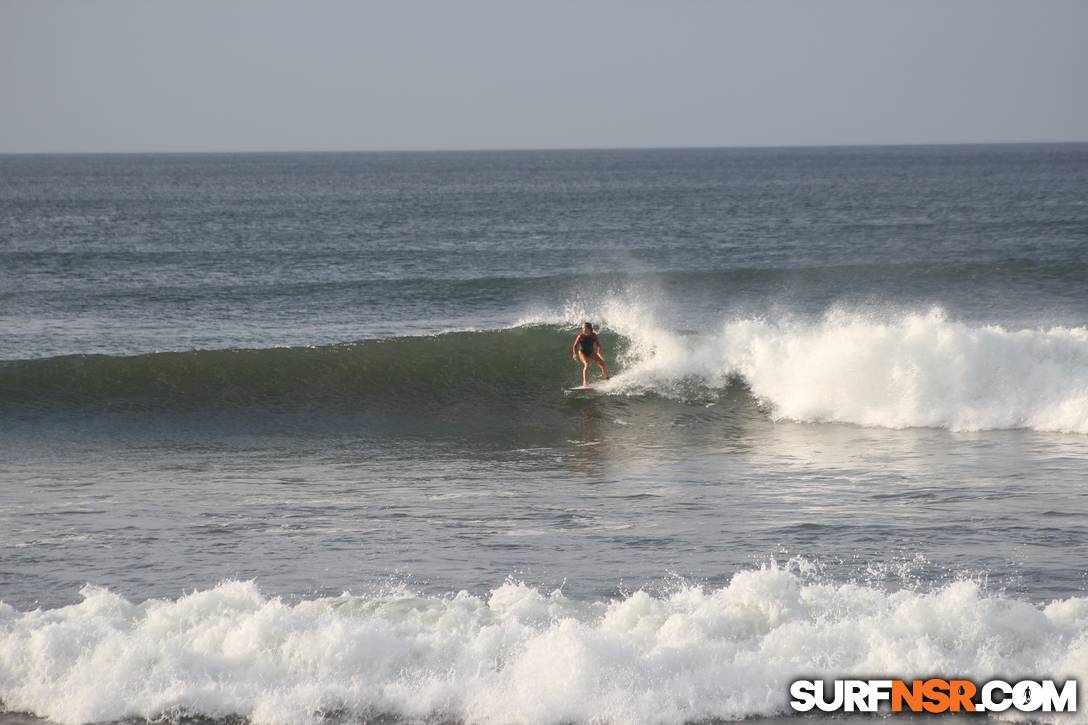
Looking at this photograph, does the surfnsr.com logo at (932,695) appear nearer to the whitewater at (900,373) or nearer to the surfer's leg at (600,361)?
the whitewater at (900,373)

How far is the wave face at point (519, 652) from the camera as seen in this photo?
806 cm

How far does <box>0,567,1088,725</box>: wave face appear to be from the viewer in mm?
8062

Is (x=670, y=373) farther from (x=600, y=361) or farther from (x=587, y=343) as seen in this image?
(x=587, y=343)

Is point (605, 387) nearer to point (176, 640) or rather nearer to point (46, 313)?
point (176, 640)

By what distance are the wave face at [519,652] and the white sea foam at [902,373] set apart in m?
8.84

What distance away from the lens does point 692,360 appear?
69.5 feet

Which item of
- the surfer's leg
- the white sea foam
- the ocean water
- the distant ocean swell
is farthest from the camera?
the surfer's leg

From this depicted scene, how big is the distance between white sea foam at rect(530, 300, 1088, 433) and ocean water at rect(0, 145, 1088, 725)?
0.20 feet

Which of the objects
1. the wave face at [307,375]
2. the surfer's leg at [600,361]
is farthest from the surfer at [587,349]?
the wave face at [307,375]

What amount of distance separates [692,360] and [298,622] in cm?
1316

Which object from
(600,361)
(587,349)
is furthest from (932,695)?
(600,361)

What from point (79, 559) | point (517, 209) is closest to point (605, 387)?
point (79, 559)

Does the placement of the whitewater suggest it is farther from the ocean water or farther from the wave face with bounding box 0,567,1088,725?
the wave face with bounding box 0,567,1088,725

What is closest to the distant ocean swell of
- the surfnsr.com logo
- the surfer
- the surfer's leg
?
the surfer's leg
